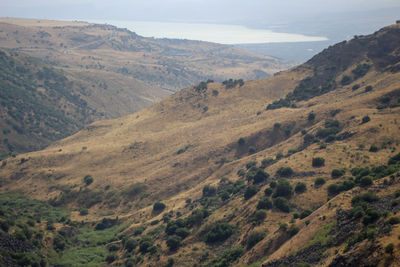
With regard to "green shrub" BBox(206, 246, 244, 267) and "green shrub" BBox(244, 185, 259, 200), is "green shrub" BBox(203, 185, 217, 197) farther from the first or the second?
"green shrub" BBox(206, 246, 244, 267)

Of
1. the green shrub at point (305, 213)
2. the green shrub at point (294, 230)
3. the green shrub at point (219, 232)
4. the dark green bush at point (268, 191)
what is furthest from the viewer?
the dark green bush at point (268, 191)

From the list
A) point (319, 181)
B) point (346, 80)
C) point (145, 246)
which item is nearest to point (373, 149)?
point (319, 181)

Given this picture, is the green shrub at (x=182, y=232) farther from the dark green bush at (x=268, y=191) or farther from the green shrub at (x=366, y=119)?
the green shrub at (x=366, y=119)

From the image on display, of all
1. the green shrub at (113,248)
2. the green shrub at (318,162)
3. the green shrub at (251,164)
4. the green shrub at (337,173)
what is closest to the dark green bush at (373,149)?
the green shrub at (318,162)

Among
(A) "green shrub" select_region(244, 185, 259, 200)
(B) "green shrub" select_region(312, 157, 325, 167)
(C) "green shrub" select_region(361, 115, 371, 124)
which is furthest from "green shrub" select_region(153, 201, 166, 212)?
(C) "green shrub" select_region(361, 115, 371, 124)

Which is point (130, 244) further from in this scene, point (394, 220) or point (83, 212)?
point (394, 220)

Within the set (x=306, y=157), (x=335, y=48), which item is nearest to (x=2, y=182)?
(x=306, y=157)

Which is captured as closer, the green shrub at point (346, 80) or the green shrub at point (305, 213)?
the green shrub at point (305, 213)
